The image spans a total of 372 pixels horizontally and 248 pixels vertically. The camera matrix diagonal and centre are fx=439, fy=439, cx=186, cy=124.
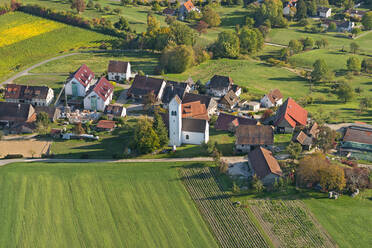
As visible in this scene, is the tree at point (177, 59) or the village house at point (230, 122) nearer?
the village house at point (230, 122)

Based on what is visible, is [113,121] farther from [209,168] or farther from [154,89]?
[209,168]

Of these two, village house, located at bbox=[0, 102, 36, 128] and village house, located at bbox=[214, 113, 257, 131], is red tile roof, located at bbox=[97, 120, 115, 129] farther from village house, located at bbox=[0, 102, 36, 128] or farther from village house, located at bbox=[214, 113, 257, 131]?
village house, located at bbox=[214, 113, 257, 131]

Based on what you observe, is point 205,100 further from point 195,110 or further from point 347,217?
point 347,217

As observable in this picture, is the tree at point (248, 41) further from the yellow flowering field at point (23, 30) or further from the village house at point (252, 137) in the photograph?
the village house at point (252, 137)

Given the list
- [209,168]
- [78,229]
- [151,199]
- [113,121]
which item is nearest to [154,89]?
[113,121]

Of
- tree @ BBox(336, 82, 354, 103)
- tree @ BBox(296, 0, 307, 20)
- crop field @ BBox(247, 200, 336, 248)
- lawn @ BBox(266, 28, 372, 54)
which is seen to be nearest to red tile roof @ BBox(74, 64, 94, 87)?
crop field @ BBox(247, 200, 336, 248)

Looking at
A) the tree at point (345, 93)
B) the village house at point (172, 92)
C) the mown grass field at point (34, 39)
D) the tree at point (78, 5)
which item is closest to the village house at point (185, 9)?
the tree at point (78, 5)
